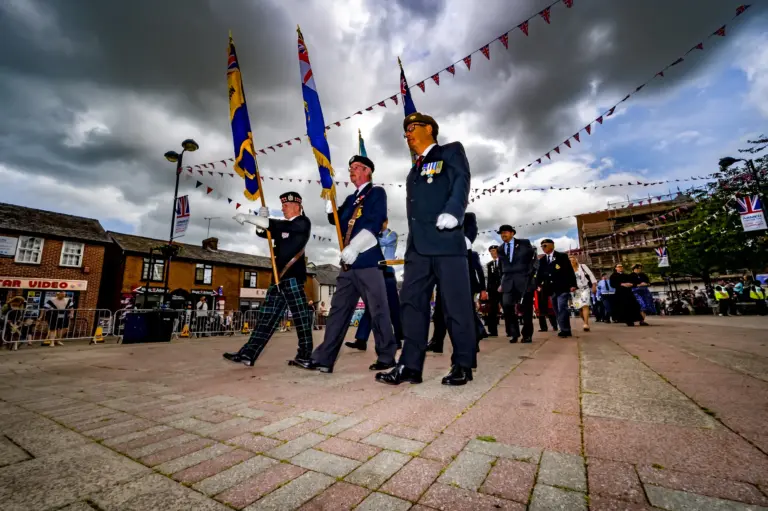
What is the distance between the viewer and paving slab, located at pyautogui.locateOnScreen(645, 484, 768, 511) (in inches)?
33.5

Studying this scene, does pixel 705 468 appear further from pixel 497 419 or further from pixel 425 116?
pixel 425 116

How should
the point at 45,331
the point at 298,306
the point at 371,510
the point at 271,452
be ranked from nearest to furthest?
1. the point at 371,510
2. the point at 271,452
3. the point at 298,306
4. the point at 45,331

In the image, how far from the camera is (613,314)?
1206cm

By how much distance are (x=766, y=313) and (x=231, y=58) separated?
20.7 metres

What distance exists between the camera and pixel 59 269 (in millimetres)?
19953

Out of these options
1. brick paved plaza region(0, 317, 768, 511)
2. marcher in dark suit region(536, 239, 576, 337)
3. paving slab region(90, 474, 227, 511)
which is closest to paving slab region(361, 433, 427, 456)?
brick paved plaza region(0, 317, 768, 511)

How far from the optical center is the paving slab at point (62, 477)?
984 mm

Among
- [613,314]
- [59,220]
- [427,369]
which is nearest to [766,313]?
[613,314]

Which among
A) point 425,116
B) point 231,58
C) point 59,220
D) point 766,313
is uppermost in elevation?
point 59,220

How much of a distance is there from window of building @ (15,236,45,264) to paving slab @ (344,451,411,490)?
26686mm

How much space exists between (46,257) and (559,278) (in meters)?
26.5

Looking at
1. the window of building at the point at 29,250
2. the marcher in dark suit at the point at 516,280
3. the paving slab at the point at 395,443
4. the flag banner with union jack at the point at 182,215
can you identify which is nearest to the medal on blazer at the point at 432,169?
the paving slab at the point at 395,443

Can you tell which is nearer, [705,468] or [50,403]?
[705,468]

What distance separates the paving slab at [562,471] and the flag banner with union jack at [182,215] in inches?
503
